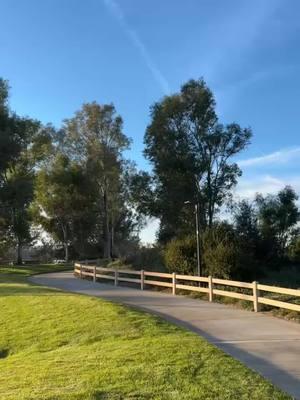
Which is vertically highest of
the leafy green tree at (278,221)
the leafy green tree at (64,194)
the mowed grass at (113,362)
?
the leafy green tree at (64,194)

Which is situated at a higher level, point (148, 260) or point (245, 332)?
point (148, 260)

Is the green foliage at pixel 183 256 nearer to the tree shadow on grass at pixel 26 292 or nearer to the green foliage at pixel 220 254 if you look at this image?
the green foliage at pixel 220 254

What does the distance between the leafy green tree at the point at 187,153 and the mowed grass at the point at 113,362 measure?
30.5 metres

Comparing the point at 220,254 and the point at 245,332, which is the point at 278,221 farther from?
the point at 245,332

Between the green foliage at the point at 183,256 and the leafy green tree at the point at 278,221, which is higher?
the leafy green tree at the point at 278,221

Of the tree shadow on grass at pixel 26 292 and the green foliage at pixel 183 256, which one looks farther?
the green foliage at pixel 183 256

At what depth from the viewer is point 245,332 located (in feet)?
41.5

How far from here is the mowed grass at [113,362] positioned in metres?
7.35

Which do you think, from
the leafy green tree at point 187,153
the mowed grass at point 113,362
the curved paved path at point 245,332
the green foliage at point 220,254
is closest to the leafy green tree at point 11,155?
the leafy green tree at point 187,153

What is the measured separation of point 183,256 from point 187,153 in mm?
21175

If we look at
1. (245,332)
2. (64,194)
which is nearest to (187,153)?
(64,194)

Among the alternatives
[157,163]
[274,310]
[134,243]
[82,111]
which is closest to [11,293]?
[274,310]

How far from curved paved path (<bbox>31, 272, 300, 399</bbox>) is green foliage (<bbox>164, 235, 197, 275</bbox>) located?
565 centimetres

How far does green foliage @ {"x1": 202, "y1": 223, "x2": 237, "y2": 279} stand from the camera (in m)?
24.0
